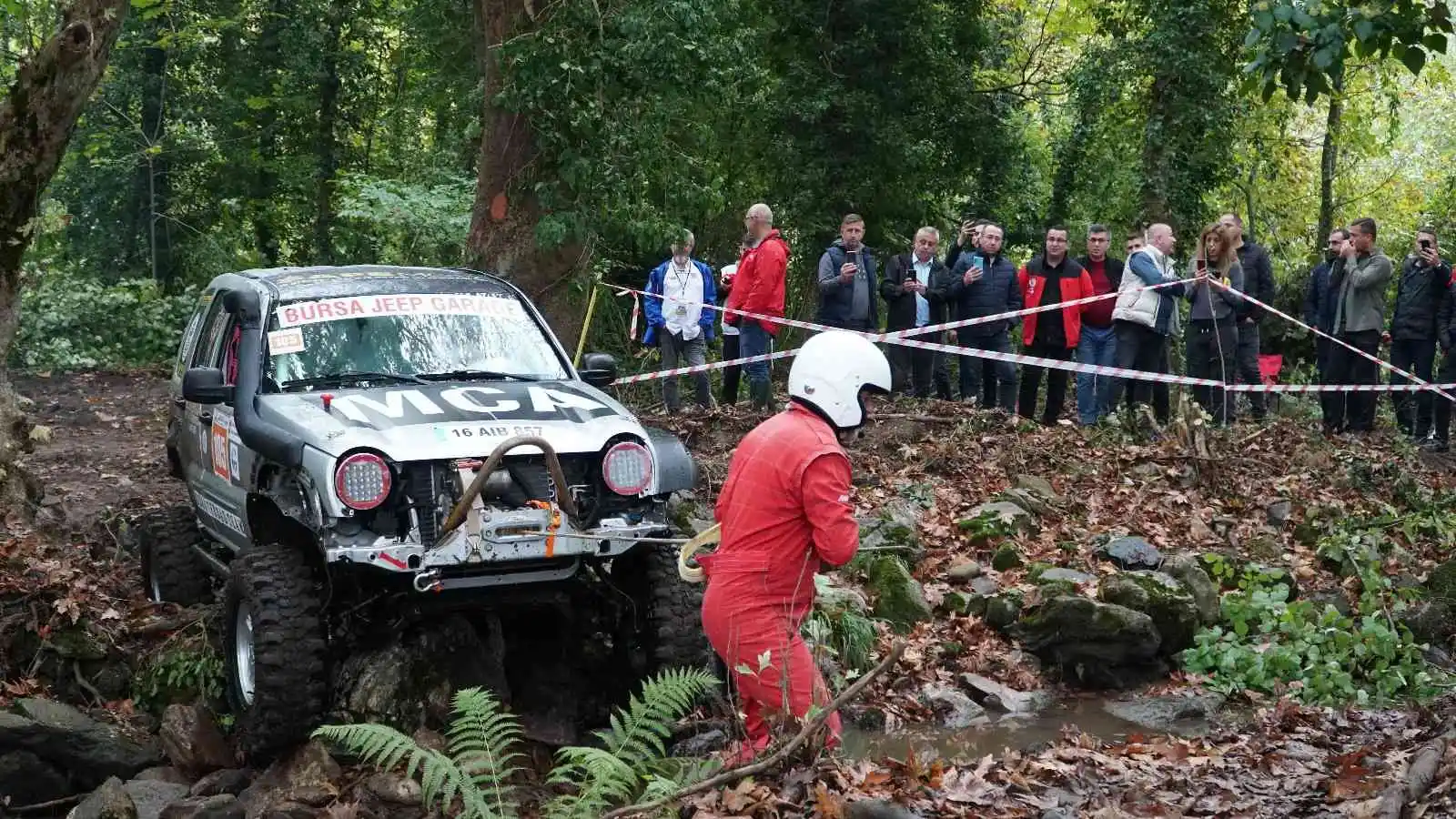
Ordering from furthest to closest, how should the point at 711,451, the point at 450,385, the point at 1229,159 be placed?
the point at 1229,159 → the point at 711,451 → the point at 450,385

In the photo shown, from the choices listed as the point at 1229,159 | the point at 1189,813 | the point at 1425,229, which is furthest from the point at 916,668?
the point at 1229,159

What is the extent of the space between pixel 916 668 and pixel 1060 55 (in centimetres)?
2025

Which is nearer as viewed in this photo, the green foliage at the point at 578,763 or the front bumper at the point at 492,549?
the green foliage at the point at 578,763

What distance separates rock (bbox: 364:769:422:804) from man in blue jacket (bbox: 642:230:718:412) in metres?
8.71

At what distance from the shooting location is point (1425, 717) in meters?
6.62

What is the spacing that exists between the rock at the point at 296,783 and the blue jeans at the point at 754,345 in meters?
8.13

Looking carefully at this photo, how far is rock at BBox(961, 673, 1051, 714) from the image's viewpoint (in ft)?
26.7

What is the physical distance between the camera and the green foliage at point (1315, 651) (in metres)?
7.80

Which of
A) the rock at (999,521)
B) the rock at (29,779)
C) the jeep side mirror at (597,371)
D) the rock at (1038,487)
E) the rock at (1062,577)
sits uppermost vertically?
the jeep side mirror at (597,371)

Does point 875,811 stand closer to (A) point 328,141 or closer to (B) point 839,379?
(B) point 839,379

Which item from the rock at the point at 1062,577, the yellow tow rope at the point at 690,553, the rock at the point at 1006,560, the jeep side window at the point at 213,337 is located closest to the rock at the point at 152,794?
the yellow tow rope at the point at 690,553

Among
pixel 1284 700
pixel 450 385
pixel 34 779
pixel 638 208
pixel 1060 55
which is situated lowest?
pixel 34 779

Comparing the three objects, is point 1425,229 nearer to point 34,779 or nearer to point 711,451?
point 711,451

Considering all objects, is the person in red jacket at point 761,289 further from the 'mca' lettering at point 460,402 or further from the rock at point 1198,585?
the 'mca' lettering at point 460,402
